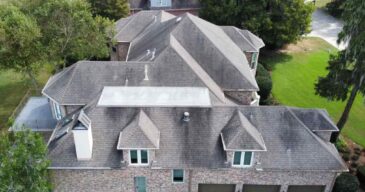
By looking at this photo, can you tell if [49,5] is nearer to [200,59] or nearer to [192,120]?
[200,59]

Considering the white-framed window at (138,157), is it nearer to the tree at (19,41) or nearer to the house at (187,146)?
the house at (187,146)

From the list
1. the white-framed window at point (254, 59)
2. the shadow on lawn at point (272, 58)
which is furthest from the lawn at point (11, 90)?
the shadow on lawn at point (272, 58)

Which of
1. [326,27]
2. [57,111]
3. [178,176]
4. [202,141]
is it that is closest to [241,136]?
[202,141]

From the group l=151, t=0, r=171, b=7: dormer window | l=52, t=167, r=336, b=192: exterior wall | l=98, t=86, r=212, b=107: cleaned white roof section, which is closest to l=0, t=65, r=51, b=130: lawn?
l=52, t=167, r=336, b=192: exterior wall

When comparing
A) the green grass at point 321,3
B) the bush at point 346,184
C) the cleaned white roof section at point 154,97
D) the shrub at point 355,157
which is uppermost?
the cleaned white roof section at point 154,97

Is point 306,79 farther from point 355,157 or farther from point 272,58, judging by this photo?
point 355,157

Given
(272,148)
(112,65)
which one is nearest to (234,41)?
(112,65)

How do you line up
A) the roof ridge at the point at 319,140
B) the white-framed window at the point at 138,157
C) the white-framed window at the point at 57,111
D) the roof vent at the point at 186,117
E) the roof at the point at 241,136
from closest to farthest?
1. the roof at the point at 241,136
2. the white-framed window at the point at 138,157
3. the roof ridge at the point at 319,140
4. the roof vent at the point at 186,117
5. the white-framed window at the point at 57,111

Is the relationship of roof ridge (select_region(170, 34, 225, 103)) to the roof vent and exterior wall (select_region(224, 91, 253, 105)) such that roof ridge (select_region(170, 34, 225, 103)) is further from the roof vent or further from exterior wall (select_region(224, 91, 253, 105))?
the roof vent
